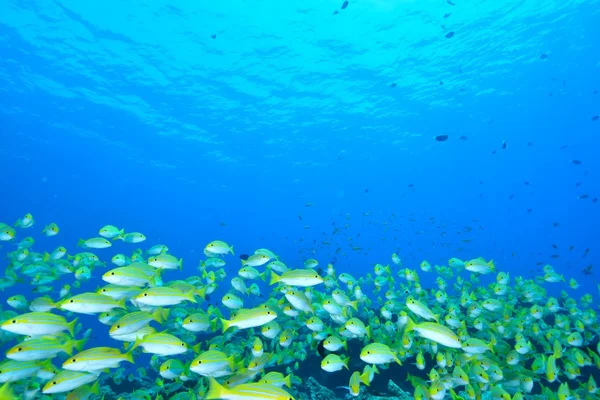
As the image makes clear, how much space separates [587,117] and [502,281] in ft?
145

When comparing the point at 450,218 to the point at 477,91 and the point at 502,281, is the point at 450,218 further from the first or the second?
the point at 502,281

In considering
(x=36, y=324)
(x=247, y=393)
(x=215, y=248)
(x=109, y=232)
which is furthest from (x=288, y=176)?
(x=247, y=393)

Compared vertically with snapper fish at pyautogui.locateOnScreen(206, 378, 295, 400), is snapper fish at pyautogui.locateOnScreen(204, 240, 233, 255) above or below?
above

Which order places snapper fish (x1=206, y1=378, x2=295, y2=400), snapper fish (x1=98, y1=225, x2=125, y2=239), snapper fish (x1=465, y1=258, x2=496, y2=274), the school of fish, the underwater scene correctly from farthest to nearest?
snapper fish (x1=465, y1=258, x2=496, y2=274) < snapper fish (x1=98, y1=225, x2=125, y2=239) < the underwater scene < the school of fish < snapper fish (x1=206, y1=378, x2=295, y2=400)

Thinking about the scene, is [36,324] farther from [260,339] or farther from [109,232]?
[109,232]

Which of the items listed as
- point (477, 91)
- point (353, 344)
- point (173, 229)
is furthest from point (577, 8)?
point (173, 229)

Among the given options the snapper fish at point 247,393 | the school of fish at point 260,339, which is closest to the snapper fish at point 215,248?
the school of fish at point 260,339

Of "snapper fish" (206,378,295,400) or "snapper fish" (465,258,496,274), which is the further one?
"snapper fish" (465,258,496,274)

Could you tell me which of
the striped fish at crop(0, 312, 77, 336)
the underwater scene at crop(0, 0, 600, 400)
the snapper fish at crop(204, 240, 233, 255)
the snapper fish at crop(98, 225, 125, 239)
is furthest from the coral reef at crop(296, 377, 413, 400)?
the snapper fish at crop(98, 225, 125, 239)

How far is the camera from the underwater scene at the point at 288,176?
224 inches

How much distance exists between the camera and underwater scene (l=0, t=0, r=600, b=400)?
570cm

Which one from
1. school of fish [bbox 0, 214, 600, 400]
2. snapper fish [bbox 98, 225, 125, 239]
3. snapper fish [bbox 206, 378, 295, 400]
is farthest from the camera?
snapper fish [bbox 98, 225, 125, 239]

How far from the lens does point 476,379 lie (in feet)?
18.5

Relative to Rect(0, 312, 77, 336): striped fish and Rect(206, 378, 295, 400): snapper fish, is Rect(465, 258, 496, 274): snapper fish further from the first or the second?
Rect(0, 312, 77, 336): striped fish
